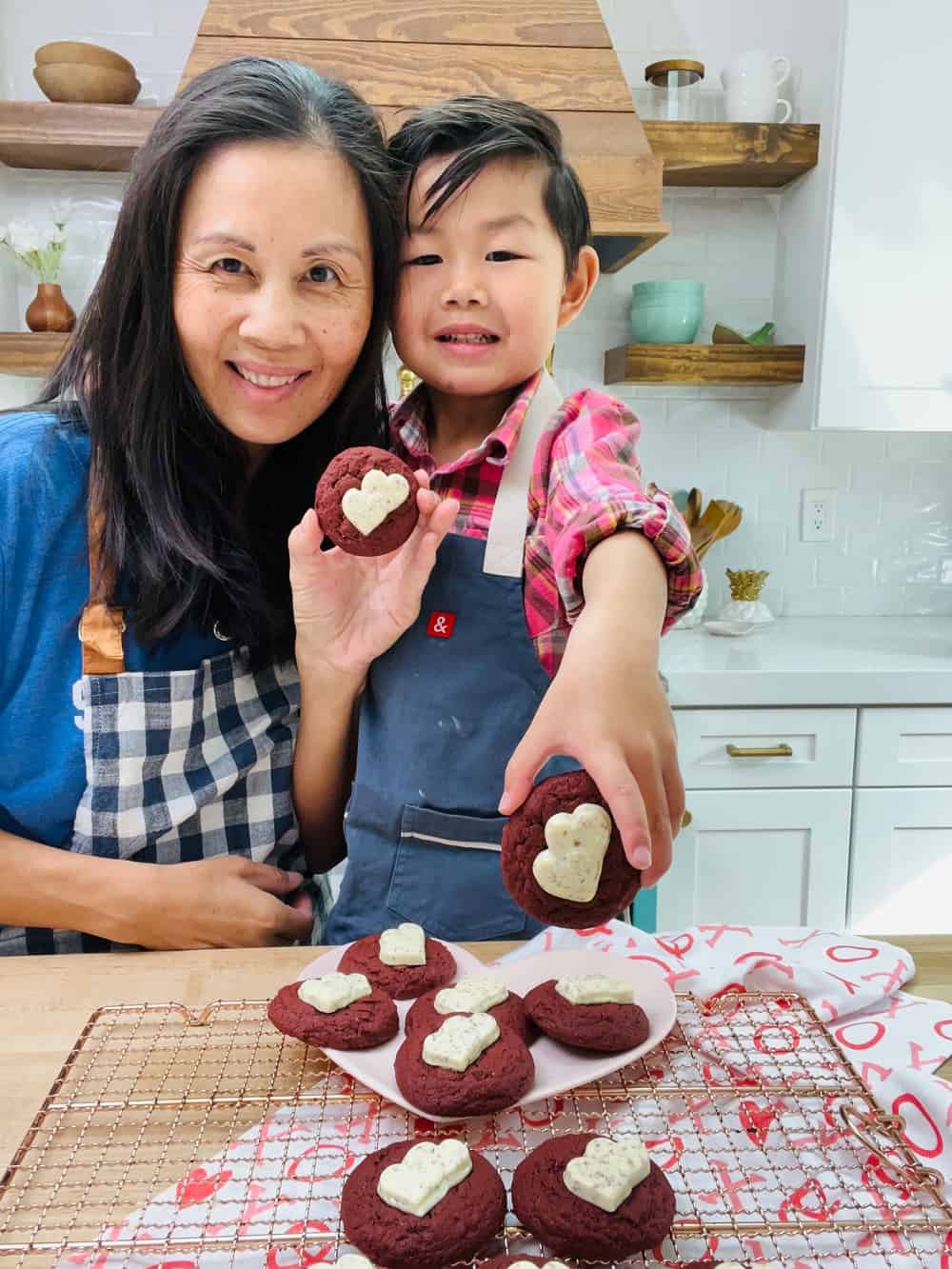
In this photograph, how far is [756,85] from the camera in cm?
249

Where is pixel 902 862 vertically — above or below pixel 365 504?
below

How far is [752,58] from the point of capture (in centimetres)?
247

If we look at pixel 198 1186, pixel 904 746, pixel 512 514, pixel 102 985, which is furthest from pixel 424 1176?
pixel 904 746

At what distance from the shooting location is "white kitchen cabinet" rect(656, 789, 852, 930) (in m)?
2.29

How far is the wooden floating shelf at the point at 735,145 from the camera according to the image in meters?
2.45

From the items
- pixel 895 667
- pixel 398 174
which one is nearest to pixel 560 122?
pixel 398 174

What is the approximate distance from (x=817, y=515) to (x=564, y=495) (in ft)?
7.00

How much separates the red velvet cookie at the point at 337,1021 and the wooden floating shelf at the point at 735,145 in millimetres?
2223

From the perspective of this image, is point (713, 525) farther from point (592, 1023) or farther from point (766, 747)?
point (592, 1023)

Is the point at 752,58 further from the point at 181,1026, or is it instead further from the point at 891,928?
the point at 181,1026

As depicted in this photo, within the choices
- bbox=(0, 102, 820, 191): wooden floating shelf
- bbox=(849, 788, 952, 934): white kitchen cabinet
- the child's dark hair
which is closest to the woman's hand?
the child's dark hair

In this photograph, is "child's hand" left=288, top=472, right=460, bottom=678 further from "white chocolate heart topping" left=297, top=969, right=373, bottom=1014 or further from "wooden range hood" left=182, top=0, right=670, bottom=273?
"wooden range hood" left=182, top=0, right=670, bottom=273

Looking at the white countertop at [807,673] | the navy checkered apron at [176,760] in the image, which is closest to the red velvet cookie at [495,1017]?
the navy checkered apron at [176,760]

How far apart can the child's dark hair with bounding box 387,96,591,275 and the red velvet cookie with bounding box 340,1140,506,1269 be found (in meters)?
0.84
